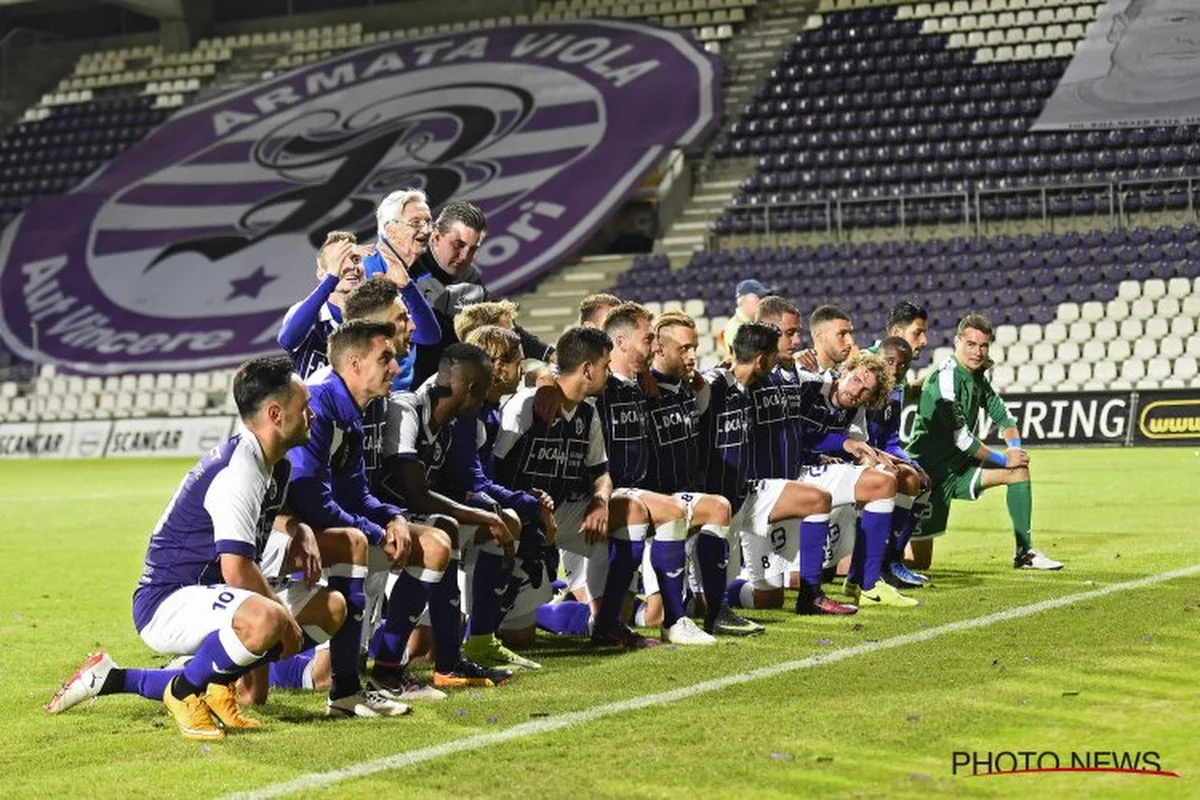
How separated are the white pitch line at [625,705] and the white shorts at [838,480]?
3.98ft

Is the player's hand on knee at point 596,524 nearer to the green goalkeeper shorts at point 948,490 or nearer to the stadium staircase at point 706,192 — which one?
the green goalkeeper shorts at point 948,490

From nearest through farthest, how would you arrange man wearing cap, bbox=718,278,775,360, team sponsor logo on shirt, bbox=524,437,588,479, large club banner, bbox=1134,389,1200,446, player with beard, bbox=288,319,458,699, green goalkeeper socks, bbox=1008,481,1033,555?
player with beard, bbox=288,319,458,699 → team sponsor logo on shirt, bbox=524,437,588,479 → man wearing cap, bbox=718,278,775,360 → green goalkeeper socks, bbox=1008,481,1033,555 → large club banner, bbox=1134,389,1200,446

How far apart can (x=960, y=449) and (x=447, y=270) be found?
436cm

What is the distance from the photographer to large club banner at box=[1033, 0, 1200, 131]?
3162cm

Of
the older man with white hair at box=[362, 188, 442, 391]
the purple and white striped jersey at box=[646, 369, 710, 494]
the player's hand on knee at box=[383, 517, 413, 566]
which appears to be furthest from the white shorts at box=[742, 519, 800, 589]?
the player's hand on knee at box=[383, 517, 413, 566]

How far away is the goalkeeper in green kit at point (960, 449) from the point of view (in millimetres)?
11289

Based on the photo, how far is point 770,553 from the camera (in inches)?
382

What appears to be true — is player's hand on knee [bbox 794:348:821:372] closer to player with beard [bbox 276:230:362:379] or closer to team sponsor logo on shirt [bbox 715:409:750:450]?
team sponsor logo on shirt [bbox 715:409:750:450]

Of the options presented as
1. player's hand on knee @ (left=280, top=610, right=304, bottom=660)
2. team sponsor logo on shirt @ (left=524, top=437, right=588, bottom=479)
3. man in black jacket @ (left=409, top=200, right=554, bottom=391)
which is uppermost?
man in black jacket @ (left=409, top=200, right=554, bottom=391)

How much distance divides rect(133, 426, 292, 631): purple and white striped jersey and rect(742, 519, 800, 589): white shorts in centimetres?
379

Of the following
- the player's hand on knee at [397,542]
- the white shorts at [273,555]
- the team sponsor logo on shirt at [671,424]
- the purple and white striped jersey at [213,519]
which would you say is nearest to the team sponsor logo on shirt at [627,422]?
the team sponsor logo on shirt at [671,424]

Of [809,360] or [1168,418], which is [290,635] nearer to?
[809,360]

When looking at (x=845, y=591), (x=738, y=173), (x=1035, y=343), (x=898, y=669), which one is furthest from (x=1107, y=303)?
(x=898, y=669)

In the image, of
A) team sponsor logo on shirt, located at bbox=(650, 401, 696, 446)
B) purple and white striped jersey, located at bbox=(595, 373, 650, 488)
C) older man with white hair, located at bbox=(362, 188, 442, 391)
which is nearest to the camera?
older man with white hair, located at bbox=(362, 188, 442, 391)
